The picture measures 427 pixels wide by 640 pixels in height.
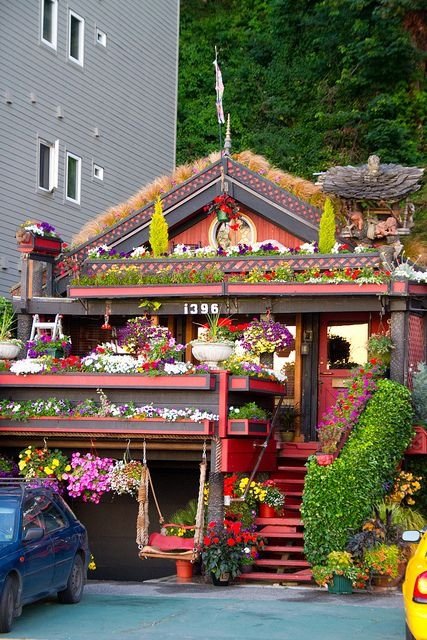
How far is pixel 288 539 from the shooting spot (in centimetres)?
1752

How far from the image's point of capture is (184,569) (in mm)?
16750

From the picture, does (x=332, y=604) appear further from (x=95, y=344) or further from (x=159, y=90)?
(x=159, y=90)

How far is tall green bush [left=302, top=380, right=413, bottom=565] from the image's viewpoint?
15.4 meters

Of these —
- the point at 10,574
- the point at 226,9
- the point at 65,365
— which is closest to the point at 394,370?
the point at 65,365

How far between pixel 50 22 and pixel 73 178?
3.54 metres

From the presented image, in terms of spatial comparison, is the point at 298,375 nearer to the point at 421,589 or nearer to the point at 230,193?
the point at 230,193

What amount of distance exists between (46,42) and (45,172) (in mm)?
2851

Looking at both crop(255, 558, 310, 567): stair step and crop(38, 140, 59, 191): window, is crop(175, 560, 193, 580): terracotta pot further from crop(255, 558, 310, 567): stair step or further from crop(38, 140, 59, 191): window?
crop(38, 140, 59, 191): window

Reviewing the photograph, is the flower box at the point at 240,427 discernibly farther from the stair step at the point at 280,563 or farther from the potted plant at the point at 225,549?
the stair step at the point at 280,563

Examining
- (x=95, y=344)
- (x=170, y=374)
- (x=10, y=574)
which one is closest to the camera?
(x=10, y=574)

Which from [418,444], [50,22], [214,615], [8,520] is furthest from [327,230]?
[50,22]

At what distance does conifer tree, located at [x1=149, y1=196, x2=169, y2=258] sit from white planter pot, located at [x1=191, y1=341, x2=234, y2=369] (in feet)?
12.9

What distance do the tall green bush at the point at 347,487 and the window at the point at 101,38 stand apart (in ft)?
47.2

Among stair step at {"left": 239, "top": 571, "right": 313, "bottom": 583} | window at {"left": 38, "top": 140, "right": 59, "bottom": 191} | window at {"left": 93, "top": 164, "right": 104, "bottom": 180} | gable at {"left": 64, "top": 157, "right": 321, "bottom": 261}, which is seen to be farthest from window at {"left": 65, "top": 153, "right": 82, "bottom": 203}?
stair step at {"left": 239, "top": 571, "right": 313, "bottom": 583}
